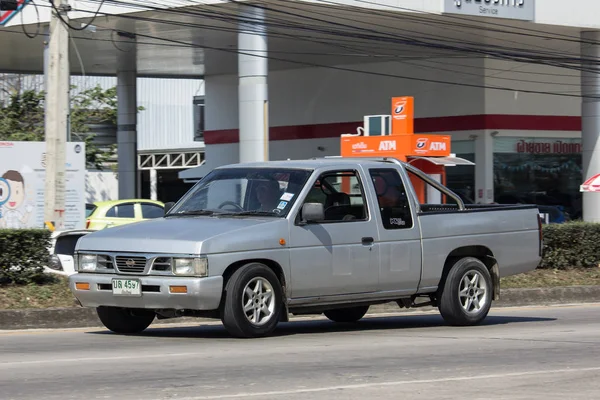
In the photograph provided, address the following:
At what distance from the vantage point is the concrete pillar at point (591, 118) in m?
34.3

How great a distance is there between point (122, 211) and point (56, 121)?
9103 millimetres

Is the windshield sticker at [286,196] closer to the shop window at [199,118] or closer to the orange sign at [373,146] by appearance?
the orange sign at [373,146]

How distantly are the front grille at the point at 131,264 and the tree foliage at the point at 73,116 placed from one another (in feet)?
96.5

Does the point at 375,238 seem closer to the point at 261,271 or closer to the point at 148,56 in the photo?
the point at 261,271

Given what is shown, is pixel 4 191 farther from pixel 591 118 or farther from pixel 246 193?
pixel 591 118

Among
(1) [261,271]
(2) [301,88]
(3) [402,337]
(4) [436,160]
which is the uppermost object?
(2) [301,88]

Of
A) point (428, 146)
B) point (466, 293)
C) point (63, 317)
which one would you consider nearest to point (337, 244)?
point (466, 293)

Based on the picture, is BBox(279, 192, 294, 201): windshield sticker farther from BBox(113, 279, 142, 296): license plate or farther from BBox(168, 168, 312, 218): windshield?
BBox(113, 279, 142, 296): license plate

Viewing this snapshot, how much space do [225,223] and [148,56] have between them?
2852cm

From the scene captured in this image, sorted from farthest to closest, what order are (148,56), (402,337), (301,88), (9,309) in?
(301,88)
(148,56)
(9,309)
(402,337)

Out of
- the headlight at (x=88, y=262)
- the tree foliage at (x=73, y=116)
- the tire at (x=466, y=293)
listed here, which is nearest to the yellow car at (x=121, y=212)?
the tree foliage at (x=73, y=116)

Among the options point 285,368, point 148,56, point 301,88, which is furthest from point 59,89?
point 301,88

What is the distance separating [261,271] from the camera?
1063cm

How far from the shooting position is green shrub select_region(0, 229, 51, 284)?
14016 mm
